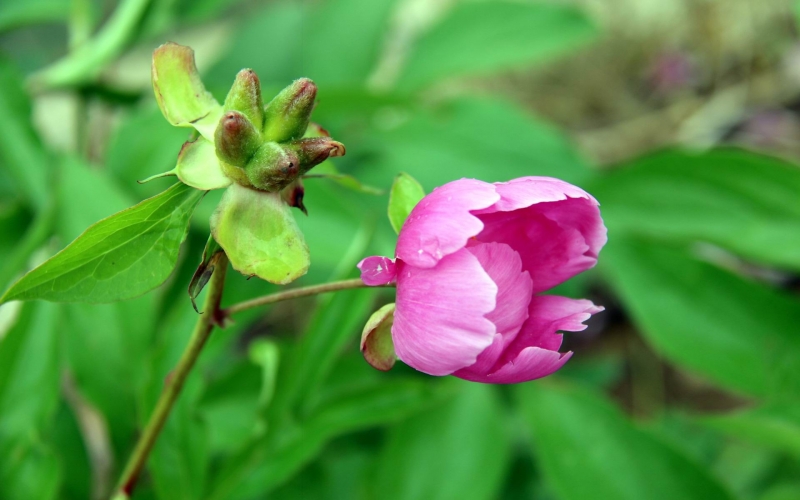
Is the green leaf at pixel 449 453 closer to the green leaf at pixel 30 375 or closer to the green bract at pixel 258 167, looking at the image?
the green leaf at pixel 30 375

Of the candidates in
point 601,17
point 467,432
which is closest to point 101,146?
point 467,432

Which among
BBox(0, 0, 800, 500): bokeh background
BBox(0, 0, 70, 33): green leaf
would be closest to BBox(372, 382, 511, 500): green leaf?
BBox(0, 0, 800, 500): bokeh background

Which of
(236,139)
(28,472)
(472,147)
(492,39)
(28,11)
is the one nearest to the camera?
(236,139)

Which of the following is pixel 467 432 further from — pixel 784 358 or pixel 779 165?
pixel 779 165

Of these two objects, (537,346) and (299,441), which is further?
(299,441)

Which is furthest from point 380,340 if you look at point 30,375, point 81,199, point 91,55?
point 91,55

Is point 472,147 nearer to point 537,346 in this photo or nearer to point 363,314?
point 363,314
